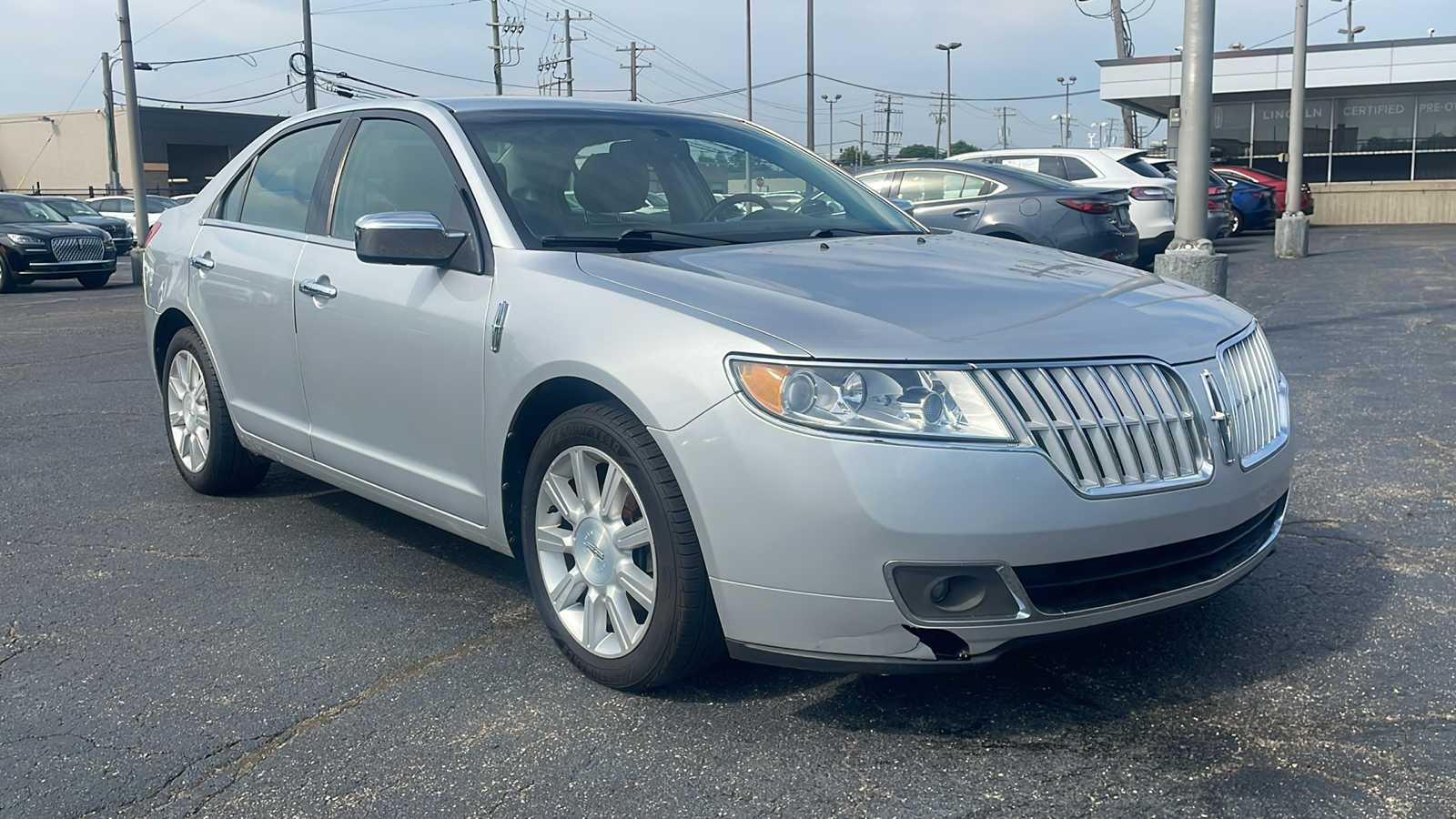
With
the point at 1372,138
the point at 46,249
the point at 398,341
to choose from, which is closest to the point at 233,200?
the point at 398,341

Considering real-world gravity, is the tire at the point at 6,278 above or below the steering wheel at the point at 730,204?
below

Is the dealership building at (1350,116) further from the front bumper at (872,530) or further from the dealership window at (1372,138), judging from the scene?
the front bumper at (872,530)

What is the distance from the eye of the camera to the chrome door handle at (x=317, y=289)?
4352mm

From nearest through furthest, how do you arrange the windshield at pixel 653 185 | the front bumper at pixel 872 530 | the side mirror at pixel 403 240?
the front bumper at pixel 872 530
the side mirror at pixel 403 240
the windshield at pixel 653 185

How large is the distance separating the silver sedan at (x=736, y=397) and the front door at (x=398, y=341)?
0.04 ft

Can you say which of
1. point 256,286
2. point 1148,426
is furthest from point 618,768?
point 256,286

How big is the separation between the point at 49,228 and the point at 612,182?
18155mm

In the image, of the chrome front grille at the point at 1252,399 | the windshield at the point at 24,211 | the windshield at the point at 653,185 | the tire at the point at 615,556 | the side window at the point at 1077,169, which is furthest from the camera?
the windshield at the point at 24,211

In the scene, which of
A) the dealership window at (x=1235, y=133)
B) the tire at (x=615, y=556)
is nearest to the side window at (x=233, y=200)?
the tire at (x=615, y=556)

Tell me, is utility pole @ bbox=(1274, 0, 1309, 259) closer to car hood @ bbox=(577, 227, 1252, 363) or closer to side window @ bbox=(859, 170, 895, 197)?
side window @ bbox=(859, 170, 895, 197)

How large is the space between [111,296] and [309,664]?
54.6ft

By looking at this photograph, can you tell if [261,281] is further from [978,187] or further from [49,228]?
[49,228]

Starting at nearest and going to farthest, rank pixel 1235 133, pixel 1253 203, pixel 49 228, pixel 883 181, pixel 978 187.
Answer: pixel 978 187
pixel 883 181
pixel 49 228
pixel 1253 203
pixel 1235 133

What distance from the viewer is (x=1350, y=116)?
3325cm
